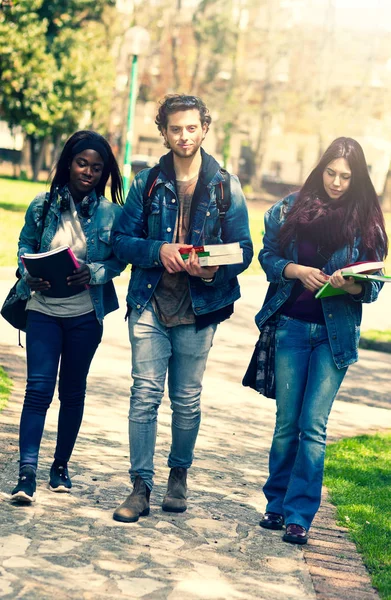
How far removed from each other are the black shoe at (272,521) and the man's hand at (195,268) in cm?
126

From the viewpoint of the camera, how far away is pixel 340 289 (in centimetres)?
512

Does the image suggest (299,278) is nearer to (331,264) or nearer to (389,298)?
(331,264)

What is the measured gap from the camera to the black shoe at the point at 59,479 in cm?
566

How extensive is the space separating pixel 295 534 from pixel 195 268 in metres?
1.35

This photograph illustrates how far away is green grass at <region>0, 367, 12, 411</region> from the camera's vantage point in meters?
8.04

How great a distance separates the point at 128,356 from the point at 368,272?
19.5ft

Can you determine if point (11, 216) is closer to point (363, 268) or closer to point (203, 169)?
point (203, 169)

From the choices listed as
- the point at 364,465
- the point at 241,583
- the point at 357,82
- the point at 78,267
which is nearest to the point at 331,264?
the point at 78,267

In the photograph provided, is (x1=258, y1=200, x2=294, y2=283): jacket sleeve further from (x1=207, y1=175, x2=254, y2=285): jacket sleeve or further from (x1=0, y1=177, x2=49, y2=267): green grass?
(x1=0, y1=177, x2=49, y2=267): green grass

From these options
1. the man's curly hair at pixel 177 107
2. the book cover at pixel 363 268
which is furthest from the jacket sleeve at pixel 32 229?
the book cover at pixel 363 268

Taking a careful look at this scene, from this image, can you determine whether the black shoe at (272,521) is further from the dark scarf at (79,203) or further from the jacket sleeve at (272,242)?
the dark scarf at (79,203)

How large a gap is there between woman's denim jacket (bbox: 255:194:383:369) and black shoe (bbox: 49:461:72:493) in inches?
51.7

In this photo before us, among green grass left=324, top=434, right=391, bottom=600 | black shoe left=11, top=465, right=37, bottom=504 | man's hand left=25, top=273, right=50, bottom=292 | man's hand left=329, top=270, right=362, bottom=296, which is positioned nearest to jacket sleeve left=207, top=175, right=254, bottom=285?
man's hand left=329, top=270, right=362, bottom=296

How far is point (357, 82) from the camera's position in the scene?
6681cm
